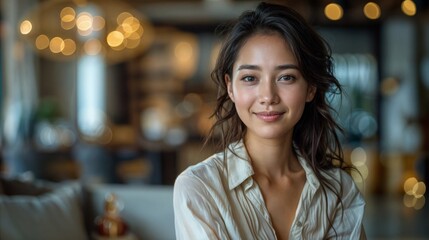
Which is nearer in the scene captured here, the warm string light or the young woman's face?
the young woman's face

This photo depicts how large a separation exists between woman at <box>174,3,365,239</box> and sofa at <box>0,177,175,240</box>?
5.15 ft

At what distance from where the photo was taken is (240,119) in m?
1.69

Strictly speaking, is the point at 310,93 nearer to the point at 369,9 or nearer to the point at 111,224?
the point at 111,224

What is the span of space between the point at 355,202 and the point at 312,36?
42 centimetres

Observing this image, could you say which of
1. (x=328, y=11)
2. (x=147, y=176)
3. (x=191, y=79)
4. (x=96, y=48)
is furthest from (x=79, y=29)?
(x=191, y=79)

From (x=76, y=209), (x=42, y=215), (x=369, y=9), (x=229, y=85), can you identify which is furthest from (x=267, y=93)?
(x=369, y=9)

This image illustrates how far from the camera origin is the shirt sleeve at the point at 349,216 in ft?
5.47

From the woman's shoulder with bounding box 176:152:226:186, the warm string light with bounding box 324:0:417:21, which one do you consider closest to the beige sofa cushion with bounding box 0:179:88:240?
the woman's shoulder with bounding box 176:152:226:186

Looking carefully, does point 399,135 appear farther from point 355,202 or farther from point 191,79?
point 355,202

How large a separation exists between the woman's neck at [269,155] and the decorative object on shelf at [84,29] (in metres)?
4.85

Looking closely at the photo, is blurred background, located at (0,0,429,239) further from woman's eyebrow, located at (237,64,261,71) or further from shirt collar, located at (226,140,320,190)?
woman's eyebrow, located at (237,64,261,71)

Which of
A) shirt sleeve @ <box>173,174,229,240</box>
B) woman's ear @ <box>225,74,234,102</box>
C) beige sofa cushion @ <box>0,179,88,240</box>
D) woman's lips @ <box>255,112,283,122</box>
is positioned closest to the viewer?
shirt sleeve @ <box>173,174,229,240</box>

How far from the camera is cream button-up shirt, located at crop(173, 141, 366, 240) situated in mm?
1455

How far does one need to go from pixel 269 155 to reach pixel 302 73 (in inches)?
8.9
